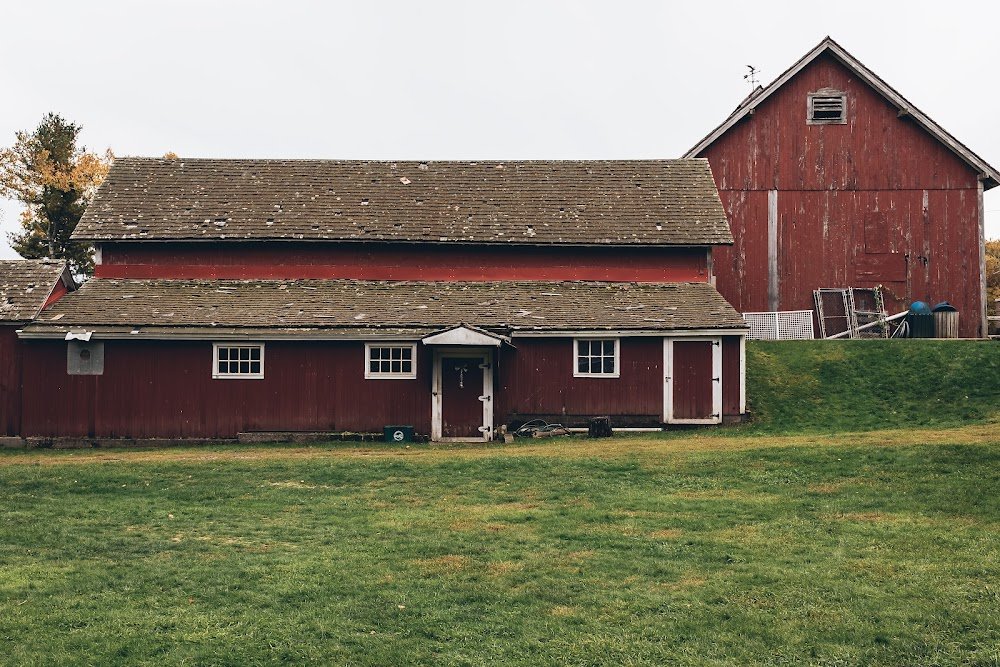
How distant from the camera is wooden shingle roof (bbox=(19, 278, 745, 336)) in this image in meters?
25.9

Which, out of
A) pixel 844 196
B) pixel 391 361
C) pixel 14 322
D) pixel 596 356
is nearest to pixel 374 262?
pixel 391 361

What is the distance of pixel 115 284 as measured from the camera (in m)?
28.9

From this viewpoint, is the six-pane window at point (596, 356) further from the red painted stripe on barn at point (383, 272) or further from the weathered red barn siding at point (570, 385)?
the red painted stripe on barn at point (383, 272)

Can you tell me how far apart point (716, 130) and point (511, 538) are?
79.0 ft

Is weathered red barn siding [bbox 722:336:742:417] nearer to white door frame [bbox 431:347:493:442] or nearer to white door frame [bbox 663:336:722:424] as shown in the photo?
white door frame [bbox 663:336:722:424]

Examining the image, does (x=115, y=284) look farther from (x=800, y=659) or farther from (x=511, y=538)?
(x=800, y=659)

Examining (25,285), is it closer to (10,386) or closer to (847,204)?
(10,386)

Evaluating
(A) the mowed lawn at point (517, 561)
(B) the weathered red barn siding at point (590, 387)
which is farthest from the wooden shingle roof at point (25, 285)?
Answer: (B) the weathered red barn siding at point (590, 387)

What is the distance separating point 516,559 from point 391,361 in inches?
577

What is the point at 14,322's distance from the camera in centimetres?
2562

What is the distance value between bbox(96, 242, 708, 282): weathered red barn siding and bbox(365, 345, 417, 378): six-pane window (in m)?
4.20

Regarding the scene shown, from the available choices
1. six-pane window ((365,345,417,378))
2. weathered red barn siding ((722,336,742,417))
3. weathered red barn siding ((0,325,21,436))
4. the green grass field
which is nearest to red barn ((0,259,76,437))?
weathered red barn siding ((0,325,21,436))

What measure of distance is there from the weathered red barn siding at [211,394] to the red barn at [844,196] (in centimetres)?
1411

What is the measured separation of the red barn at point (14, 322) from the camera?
25766 mm
